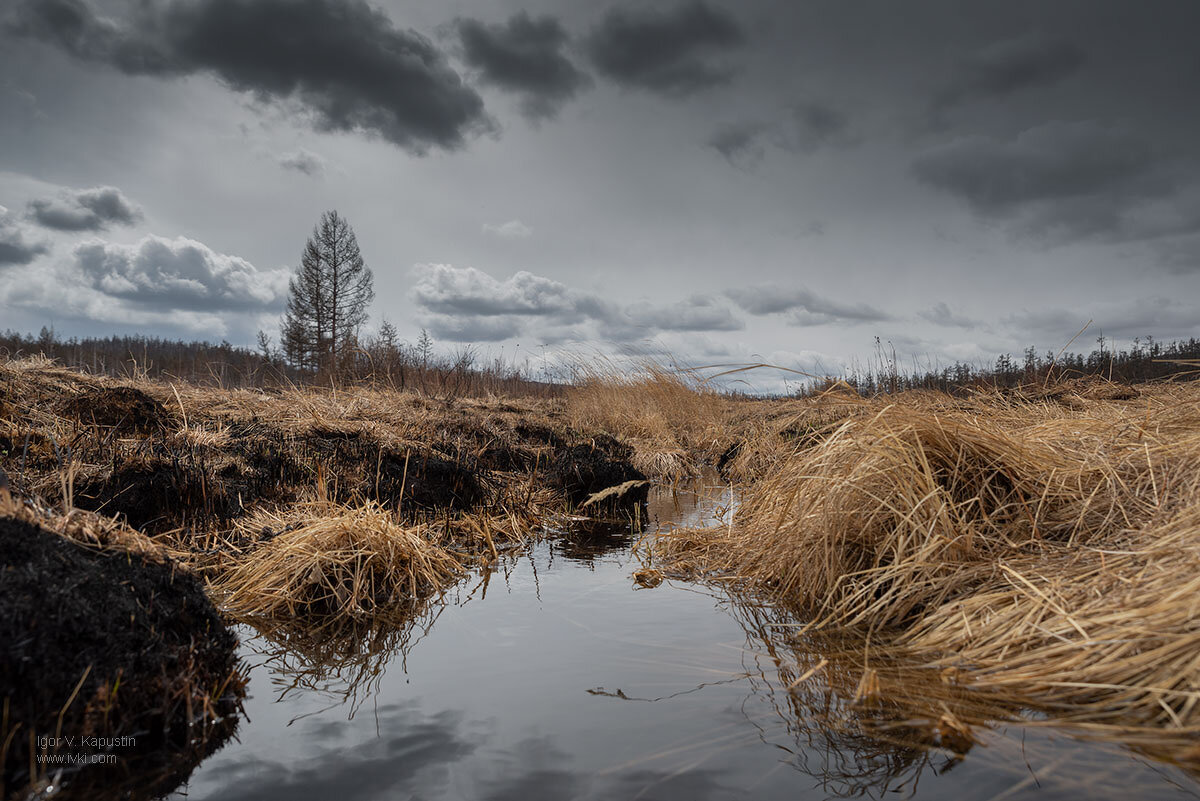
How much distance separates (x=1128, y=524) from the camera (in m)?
2.45

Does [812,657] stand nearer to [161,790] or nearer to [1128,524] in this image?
[1128,524]

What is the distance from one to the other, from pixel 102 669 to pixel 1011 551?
3067mm

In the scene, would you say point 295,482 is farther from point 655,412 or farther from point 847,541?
point 655,412

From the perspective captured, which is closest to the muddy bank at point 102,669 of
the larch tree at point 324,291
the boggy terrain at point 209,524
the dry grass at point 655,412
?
the boggy terrain at point 209,524

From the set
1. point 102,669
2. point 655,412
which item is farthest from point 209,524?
point 655,412

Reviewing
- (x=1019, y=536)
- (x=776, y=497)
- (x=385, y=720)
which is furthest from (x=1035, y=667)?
(x=385, y=720)

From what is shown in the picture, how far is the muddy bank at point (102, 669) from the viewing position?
144cm

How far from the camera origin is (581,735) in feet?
5.94

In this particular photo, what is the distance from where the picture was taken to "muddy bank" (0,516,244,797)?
144 cm

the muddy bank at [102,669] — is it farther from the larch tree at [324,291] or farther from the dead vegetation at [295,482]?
the larch tree at [324,291]

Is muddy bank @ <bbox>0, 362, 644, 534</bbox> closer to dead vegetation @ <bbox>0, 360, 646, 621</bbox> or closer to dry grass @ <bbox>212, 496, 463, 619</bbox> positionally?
dead vegetation @ <bbox>0, 360, 646, 621</bbox>

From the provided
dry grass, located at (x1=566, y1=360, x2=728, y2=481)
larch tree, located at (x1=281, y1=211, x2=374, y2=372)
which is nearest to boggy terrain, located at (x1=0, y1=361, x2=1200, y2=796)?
dry grass, located at (x1=566, y1=360, x2=728, y2=481)

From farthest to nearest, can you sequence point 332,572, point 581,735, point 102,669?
point 332,572 → point 581,735 → point 102,669

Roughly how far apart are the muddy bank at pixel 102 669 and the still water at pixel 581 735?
0.12 m
